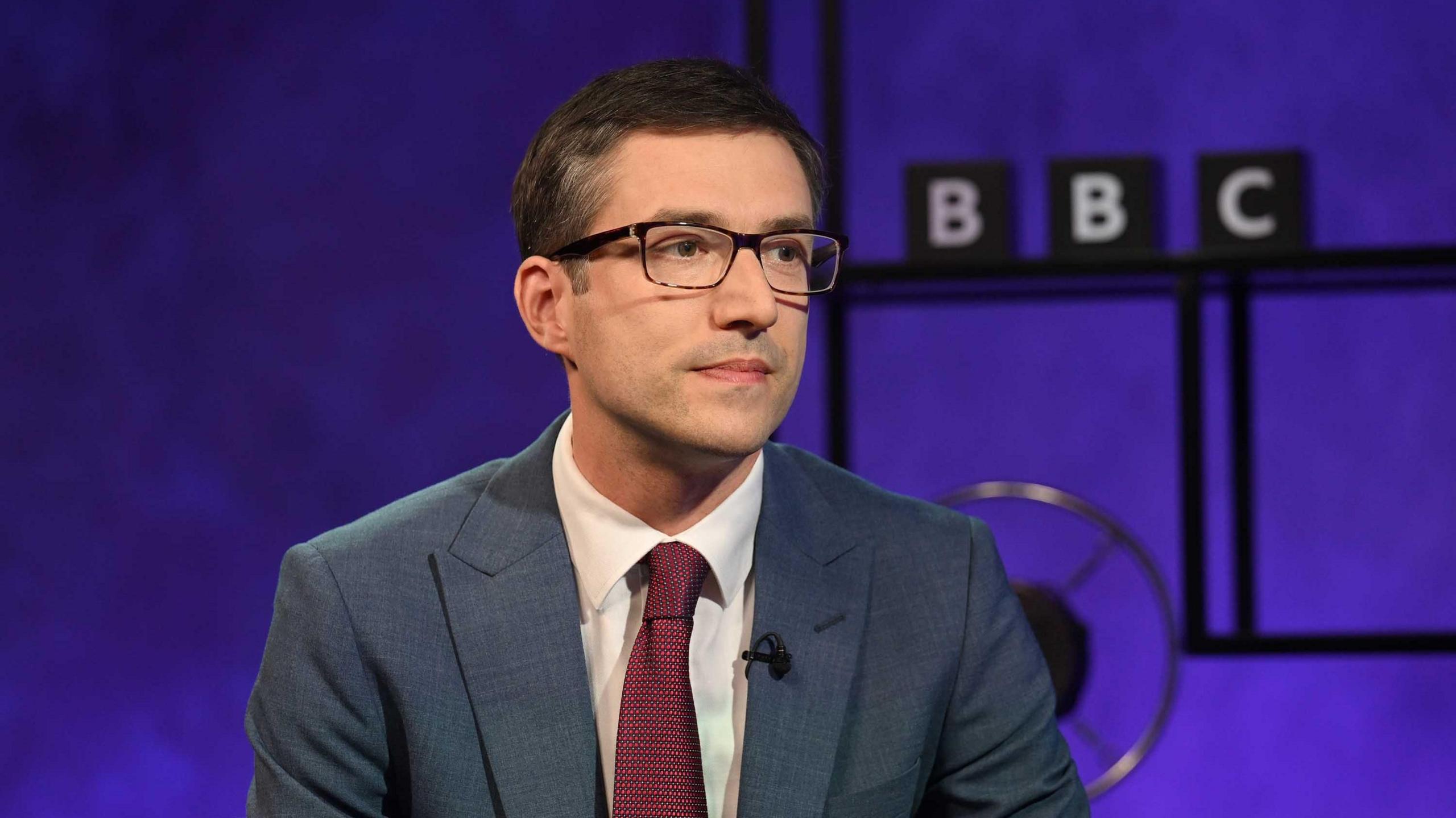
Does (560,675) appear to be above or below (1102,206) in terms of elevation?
below

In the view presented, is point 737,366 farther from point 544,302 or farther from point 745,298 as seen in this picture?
point 544,302

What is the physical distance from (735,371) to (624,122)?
0.32 m

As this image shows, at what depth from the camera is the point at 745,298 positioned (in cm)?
155

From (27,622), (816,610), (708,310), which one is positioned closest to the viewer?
(708,310)

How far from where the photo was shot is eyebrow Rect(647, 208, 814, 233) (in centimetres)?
156

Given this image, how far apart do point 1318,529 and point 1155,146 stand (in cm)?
88

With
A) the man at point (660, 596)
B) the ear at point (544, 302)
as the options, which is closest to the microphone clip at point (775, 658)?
the man at point (660, 596)

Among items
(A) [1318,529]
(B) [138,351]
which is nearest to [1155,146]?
(A) [1318,529]

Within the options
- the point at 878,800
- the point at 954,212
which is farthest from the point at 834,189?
the point at 878,800

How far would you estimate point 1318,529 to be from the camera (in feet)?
10.3

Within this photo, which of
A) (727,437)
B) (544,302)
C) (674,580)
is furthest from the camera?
(544,302)

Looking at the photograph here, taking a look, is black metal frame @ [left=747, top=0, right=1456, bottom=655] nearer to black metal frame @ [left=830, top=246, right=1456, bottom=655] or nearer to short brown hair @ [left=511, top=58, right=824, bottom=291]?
black metal frame @ [left=830, top=246, right=1456, bottom=655]

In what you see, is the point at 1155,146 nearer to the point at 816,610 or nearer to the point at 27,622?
the point at 816,610

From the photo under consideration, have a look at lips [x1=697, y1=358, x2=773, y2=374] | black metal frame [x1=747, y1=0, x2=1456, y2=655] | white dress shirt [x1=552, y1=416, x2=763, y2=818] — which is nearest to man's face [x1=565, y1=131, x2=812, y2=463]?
lips [x1=697, y1=358, x2=773, y2=374]
